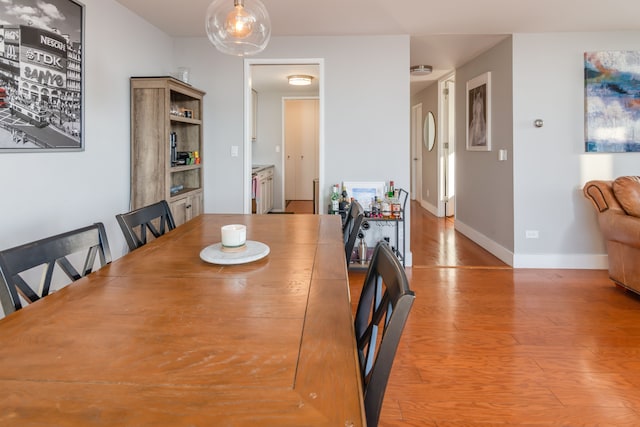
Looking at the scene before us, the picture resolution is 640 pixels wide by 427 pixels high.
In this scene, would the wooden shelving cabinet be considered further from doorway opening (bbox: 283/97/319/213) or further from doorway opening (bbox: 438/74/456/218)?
doorway opening (bbox: 283/97/319/213)

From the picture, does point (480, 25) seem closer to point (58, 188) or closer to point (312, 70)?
point (312, 70)

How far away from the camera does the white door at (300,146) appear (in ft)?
30.9

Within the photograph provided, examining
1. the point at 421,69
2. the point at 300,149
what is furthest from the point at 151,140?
the point at 300,149

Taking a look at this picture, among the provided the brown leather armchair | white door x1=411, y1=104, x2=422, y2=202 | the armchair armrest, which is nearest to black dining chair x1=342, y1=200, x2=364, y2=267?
the brown leather armchair

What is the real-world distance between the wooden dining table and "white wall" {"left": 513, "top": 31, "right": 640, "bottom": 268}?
11.5 ft

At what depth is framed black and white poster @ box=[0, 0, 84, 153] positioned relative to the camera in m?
2.41

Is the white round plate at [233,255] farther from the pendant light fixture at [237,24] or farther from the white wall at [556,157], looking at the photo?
the white wall at [556,157]

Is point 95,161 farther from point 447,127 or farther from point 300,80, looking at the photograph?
point 447,127


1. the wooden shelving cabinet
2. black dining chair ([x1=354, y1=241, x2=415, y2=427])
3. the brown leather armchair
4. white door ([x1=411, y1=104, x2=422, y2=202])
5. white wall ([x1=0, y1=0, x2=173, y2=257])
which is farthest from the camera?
white door ([x1=411, y1=104, x2=422, y2=202])

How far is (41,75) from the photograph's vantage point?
8.64 feet

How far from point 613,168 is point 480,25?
188cm

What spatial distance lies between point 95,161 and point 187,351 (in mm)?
2750

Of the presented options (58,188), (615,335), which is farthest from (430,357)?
(58,188)

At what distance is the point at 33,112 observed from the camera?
2594 millimetres
